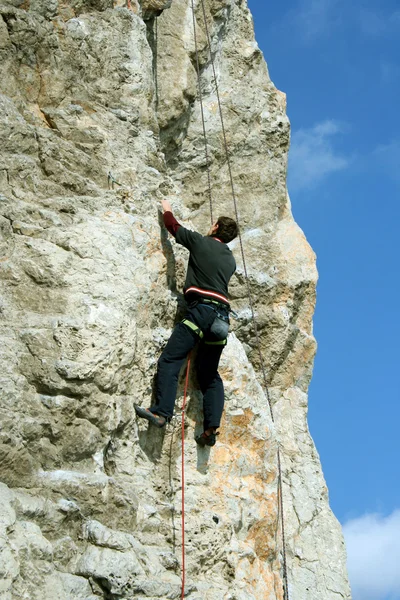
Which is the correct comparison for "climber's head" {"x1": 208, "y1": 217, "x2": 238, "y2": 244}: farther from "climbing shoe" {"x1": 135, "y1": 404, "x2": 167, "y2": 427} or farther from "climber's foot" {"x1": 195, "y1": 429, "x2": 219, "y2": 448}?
"climbing shoe" {"x1": 135, "y1": 404, "x2": 167, "y2": 427}

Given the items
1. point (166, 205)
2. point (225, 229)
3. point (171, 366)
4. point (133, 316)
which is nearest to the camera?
point (133, 316)

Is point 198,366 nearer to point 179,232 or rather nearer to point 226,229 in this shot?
point 179,232

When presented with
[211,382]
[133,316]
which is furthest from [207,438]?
[133,316]

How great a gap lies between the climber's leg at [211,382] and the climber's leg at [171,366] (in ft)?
0.92

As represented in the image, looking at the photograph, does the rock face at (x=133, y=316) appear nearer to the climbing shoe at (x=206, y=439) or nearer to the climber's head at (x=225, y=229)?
the climbing shoe at (x=206, y=439)

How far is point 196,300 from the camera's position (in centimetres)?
871

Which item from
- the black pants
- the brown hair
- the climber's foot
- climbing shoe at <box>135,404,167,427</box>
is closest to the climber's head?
the brown hair

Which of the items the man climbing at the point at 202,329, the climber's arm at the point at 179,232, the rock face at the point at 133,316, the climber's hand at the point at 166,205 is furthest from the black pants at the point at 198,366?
the climber's hand at the point at 166,205

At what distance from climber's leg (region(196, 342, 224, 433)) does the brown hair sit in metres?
1.25

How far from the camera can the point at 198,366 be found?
29.1ft

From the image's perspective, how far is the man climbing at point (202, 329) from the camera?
830 centimetres

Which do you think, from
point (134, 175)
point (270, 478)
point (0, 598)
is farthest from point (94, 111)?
point (0, 598)

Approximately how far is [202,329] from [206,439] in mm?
1093

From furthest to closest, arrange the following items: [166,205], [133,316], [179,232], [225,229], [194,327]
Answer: [225,229] < [166,205] < [179,232] < [194,327] < [133,316]
